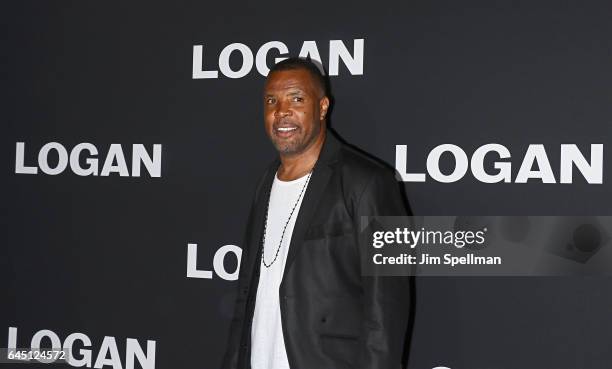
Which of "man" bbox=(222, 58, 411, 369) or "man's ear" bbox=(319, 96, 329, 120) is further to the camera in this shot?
"man's ear" bbox=(319, 96, 329, 120)

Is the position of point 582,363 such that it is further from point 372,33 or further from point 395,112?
point 372,33

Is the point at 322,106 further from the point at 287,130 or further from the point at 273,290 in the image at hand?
the point at 273,290

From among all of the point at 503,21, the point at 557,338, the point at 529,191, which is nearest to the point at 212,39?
the point at 503,21

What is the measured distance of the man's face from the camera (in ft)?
7.78

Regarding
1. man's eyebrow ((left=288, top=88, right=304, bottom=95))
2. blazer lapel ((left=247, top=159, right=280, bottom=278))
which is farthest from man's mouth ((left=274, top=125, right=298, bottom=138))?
blazer lapel ((left=247, top=159, right=280, bottom=278))

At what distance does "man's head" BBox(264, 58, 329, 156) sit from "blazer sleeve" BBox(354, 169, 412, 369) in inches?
11.2

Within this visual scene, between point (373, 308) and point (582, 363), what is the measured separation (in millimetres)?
1011

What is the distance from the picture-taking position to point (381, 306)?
2.15 meters

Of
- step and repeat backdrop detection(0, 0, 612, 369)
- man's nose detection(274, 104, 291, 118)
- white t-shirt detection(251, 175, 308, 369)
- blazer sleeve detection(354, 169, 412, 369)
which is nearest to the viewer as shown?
blazer sleeve detection(354, 169, 412, 369)

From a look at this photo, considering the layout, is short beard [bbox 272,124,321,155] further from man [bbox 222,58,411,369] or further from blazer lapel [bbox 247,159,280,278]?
blazer lapel [bbox 247,159,280,278]

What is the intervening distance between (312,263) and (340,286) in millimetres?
107

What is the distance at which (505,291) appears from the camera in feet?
9.20

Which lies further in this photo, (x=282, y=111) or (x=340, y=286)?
(x=282, y=111)

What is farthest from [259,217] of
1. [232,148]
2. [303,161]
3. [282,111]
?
[232,148]
